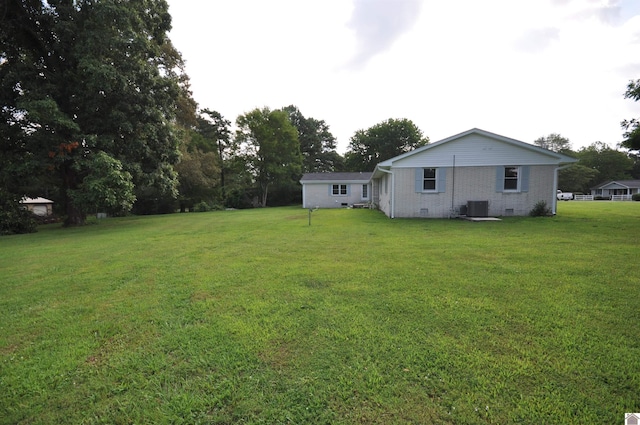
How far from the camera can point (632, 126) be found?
11.9 m

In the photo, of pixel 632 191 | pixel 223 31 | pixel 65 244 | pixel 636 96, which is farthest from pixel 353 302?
pixel 632 191

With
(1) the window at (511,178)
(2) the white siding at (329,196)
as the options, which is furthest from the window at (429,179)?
(2) the white siding at (329,196)

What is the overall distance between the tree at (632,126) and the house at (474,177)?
97.5 inches

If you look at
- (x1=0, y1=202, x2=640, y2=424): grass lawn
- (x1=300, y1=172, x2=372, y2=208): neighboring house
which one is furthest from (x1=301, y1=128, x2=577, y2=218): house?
(x1=300, y1=172, x2=372, y2=208): neighboring house

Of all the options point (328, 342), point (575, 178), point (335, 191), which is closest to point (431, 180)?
point (328, 342)

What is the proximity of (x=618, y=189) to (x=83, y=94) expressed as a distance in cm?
7404

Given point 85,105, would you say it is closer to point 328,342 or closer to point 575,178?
point 328,342

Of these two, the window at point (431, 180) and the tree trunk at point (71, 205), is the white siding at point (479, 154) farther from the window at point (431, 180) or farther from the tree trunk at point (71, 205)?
the tree trunk at point (71, 205)

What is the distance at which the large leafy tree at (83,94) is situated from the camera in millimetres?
11906

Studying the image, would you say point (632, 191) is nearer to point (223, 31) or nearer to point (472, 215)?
point (472, 215)

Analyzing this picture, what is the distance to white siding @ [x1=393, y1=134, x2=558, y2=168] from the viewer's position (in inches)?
490

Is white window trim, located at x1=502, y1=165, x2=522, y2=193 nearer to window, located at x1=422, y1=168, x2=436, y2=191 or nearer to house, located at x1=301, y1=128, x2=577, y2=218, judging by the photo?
house, located at x1=301, y1=128, x2=577, y2=218

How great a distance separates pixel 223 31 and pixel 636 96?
17117 mm

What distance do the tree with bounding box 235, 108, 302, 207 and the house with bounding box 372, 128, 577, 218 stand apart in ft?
68.1
